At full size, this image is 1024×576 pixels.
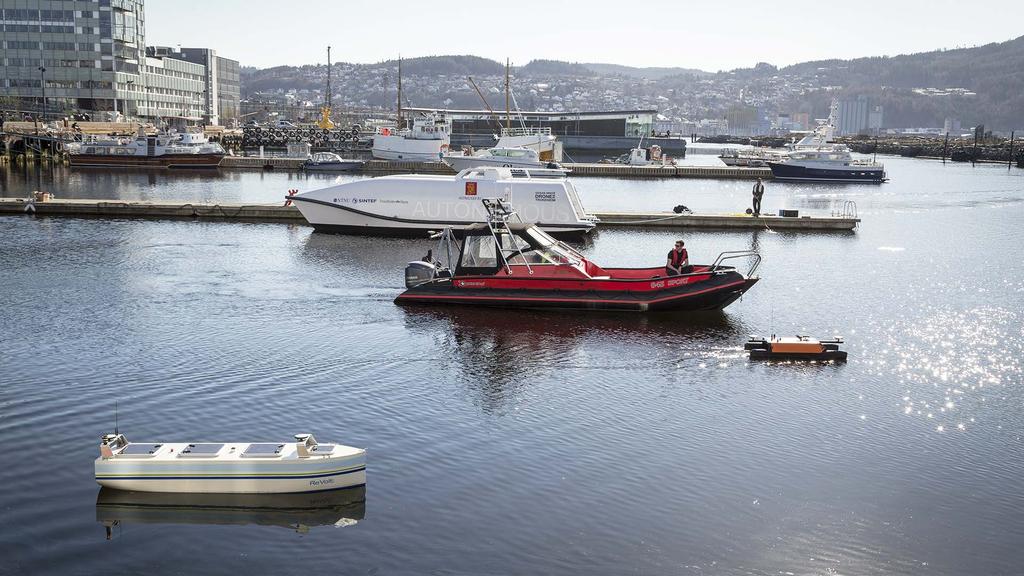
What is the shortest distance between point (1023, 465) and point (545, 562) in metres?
8.94

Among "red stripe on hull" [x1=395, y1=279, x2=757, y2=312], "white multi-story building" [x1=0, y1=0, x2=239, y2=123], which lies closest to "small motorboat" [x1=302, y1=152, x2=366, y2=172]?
"red stripe on hull" [x1=395, y1=279, x2=757, y2=312]

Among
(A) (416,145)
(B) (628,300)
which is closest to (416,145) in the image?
(A) (416,145)

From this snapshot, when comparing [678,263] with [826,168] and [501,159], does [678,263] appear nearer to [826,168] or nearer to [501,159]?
[501,159]

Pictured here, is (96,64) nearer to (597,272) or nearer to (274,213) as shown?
(274,213)

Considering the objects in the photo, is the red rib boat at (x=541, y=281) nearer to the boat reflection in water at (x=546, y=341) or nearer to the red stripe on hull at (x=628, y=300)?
the red stripe on hull at (x=628, y=300)

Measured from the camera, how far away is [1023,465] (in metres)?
15.7

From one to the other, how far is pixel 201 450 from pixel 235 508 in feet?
3.85

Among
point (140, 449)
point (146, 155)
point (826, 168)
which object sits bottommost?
point (140, 449)

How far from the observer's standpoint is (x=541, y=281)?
2559 centimetres

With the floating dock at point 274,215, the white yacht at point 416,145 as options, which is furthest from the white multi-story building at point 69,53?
the floating dock at point 274,215

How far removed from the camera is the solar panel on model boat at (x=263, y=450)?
13.9 metres

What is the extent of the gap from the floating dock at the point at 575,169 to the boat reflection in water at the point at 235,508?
74062mm

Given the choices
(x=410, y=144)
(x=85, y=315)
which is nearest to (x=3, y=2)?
(x=410, y=144)

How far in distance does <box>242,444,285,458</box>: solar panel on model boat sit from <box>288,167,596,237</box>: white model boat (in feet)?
80.9
